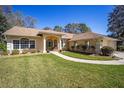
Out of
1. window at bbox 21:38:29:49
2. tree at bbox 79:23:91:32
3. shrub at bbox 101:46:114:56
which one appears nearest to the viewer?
shrub at bbox 101:46:114:56

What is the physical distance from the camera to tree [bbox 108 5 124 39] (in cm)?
3064

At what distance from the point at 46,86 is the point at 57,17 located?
11.0 m

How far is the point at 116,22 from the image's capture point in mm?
32188

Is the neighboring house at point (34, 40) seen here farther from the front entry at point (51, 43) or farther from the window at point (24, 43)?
the front entry at point (51, 43)

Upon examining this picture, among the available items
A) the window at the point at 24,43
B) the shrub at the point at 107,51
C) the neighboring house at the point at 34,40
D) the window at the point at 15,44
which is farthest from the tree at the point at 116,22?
the window at the point at 15,44

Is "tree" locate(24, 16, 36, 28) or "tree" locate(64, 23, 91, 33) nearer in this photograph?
"tree" locate(24, 16, 36, 28)

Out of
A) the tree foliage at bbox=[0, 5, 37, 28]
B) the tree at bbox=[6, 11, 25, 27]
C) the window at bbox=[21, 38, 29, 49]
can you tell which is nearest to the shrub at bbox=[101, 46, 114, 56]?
the window at bbox=[21, 38, 29, 49]

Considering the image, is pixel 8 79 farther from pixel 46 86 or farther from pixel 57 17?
pixel 57 17

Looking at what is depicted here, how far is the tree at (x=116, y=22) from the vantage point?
30.6 metres

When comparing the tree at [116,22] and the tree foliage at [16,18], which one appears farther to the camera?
the tree at [116,22]

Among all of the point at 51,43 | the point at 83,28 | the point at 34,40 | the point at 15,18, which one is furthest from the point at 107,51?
the point at 83,28

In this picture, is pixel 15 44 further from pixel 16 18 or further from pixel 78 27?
pixel 78 27

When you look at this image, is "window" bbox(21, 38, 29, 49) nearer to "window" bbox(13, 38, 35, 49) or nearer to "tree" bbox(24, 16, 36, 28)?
"window" bbox(13, 38, 35, 49)
